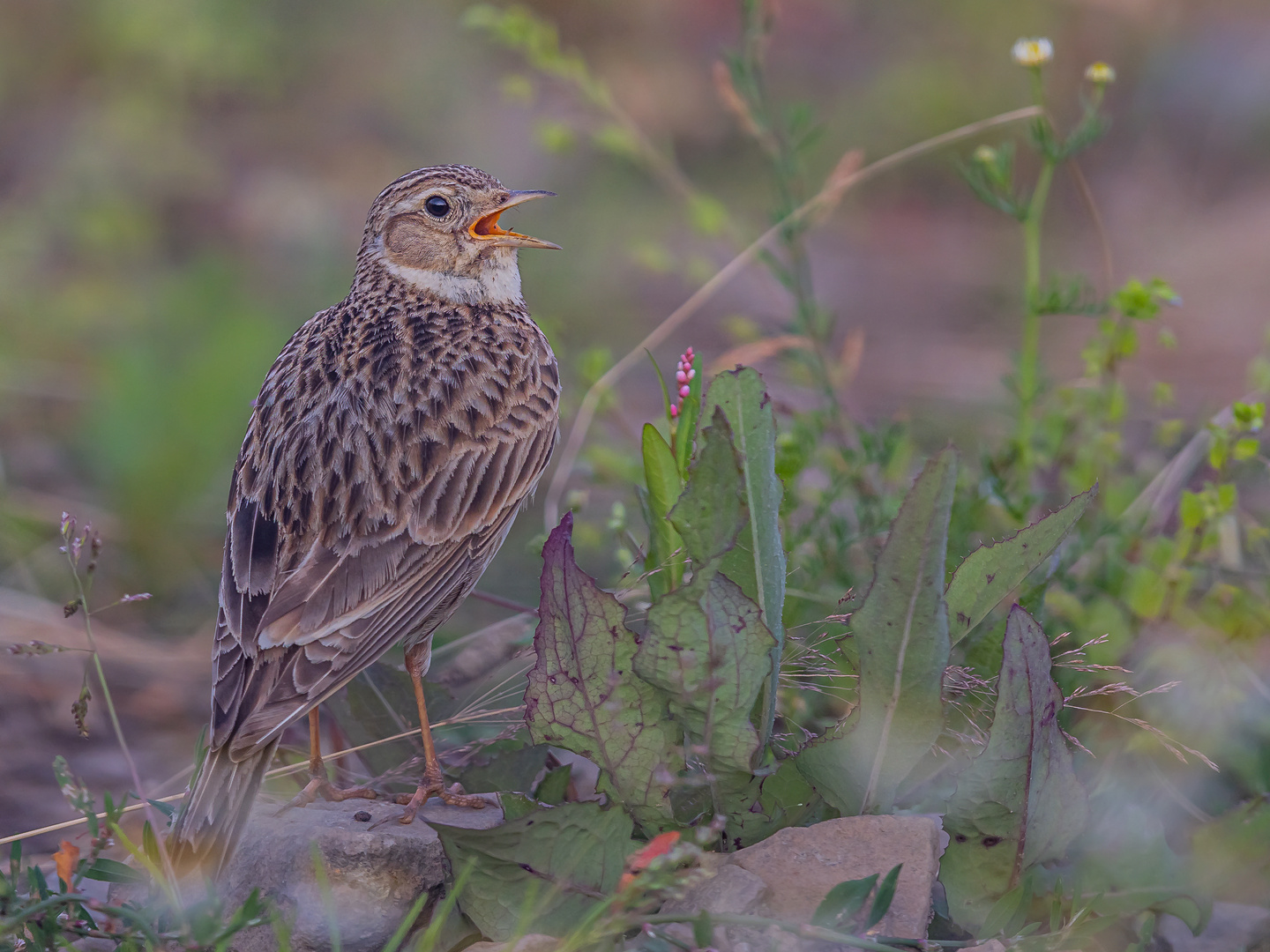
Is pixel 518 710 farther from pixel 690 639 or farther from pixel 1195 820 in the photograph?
pixel 1195 820

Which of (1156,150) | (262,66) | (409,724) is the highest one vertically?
(262,66)

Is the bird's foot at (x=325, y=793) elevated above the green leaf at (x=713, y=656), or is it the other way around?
the green leaf at (x=713, y=656)

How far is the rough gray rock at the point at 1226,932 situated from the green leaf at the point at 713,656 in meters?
1.15

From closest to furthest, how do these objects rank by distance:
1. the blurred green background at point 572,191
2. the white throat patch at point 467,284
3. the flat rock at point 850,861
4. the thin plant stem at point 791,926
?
1. the thin plant stem at point 791,926
2. the flat rock at point 850,861
3. the white throat patch at point 467,284
4. the blurred green background at point 572,191

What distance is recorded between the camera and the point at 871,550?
4.40 m

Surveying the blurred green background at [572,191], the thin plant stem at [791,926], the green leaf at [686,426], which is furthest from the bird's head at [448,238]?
the thin plant stem at [791,926]

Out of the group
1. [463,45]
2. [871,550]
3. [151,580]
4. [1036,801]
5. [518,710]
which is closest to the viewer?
[1036,801]

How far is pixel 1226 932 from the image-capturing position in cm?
327

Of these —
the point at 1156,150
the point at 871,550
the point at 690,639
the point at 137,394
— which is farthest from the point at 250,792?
the point at 1156,150

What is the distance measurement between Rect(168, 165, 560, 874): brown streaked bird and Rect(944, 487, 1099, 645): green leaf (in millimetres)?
1228

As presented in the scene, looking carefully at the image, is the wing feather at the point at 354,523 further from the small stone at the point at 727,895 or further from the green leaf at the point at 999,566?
the green leaf at the point at 999,566

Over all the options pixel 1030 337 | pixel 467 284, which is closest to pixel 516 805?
pixel 467 284

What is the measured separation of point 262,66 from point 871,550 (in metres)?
6.85

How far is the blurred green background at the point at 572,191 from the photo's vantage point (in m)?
6.78
